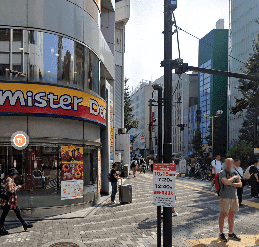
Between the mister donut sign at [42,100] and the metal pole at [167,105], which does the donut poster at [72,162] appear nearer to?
the mister donut sign at [42,100]

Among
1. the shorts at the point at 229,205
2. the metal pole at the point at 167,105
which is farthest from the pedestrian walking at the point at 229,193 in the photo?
the metal pole at the point at 167,105

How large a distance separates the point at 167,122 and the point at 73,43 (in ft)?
23.4

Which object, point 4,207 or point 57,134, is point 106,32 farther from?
point 4,207

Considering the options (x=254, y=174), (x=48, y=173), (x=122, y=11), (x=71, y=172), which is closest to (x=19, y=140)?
(x=48, y=173)

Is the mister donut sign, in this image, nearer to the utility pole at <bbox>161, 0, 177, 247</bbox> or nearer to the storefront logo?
the storefront logo

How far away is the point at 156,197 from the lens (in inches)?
248

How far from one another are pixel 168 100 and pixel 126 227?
4559mm

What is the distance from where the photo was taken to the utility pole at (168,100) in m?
6.35

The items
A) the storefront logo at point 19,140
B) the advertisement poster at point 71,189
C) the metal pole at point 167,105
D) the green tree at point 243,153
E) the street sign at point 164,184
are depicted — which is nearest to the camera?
the street sign at point 164,184

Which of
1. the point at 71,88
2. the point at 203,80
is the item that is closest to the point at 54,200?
the point at 71,88

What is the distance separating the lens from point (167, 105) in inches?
256

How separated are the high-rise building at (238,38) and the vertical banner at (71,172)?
67.5 metres

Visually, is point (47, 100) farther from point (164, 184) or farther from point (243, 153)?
point (243, 153)

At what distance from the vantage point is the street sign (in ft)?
20.3
